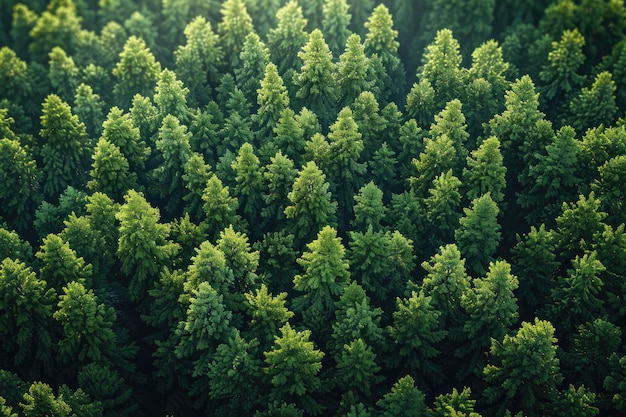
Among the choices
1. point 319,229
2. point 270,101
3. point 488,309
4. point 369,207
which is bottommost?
Result: point 488,309

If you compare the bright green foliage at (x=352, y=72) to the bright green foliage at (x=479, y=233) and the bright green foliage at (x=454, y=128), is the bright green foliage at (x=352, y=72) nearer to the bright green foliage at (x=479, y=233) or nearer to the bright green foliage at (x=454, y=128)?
the bright green foliage at (x=454, y=128)

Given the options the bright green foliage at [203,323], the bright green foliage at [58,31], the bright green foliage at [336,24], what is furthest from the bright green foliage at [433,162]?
the bright green foliage at [58,31]

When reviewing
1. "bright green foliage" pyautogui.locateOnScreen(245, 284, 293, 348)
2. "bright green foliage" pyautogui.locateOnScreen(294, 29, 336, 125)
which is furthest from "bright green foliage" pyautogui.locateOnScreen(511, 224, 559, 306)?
"bright green foliage" pyautogui.locateOnScreen(294, 29, 336, 125)

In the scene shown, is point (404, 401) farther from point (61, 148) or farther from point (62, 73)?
point (62, 73)

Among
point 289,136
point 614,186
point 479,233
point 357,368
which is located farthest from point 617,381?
point 289,136

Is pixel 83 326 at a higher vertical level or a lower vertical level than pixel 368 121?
lower

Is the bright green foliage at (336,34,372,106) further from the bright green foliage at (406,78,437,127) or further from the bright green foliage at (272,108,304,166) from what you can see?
the bright green foliage at (272,108,304,166)
